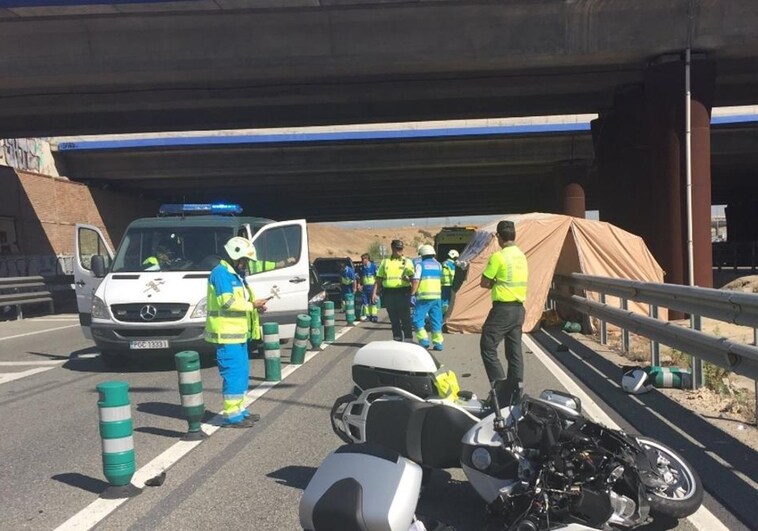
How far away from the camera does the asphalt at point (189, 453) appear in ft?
14.5

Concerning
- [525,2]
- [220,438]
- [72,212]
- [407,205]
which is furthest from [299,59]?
[407,205]

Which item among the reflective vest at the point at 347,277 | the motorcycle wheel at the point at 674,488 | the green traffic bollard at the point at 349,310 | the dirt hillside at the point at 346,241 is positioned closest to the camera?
the motorcycle wheel at the point at 674,488

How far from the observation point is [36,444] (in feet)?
20.5

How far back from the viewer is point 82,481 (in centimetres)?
518

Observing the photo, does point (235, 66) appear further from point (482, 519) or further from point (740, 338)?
point (482, 519)

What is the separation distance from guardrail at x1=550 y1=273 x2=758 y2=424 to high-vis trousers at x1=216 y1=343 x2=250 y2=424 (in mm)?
4191

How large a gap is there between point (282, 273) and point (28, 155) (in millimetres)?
20585

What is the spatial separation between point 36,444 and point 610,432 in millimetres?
4977

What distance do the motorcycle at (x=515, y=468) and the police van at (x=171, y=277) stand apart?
5994 mm

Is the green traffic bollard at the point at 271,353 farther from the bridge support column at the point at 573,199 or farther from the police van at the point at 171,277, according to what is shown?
the bridge support column at the point at 573,199

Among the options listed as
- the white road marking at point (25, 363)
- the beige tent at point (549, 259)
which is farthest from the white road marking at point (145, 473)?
the beige tent at point (549, 259)

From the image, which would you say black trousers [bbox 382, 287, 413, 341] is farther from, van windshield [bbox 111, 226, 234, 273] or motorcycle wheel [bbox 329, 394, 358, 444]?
motorcycle wheel [bbox 329, 394, 358, 444]

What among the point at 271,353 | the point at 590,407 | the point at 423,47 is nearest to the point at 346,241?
the point at 423,47

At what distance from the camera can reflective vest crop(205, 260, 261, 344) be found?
6613 millimetres
